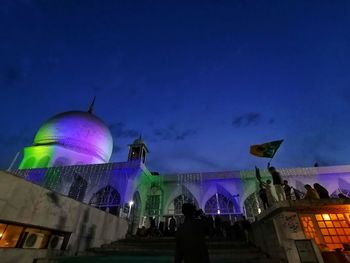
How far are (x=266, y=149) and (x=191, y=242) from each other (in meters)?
10.3

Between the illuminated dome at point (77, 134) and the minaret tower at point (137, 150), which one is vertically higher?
the illuminated dome at point (77, 134)

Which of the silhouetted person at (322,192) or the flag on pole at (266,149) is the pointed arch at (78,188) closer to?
the flag on pole at (266,149)

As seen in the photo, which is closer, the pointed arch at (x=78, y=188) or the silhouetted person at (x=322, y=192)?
the silhouetted person at (x=322, y=192)

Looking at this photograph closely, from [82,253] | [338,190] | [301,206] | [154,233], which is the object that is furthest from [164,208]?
[338,190]

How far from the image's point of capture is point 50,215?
738 cm

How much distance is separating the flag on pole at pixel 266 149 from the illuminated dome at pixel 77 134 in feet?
60.8

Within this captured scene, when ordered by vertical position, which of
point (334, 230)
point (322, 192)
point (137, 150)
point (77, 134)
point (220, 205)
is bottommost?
point (334, 230)

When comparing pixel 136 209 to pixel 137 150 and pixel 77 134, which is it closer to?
pixel 137 150

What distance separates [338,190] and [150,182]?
16.6m

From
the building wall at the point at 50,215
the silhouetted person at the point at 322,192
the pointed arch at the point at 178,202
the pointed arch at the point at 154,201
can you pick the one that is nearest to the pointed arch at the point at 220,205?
the pointed arch at the point at 178,202

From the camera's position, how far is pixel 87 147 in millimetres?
23578

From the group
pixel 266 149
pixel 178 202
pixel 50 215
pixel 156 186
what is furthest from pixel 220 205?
pixel 50 215

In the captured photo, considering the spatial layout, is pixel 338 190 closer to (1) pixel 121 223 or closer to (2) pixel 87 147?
(1) pixel 121 223

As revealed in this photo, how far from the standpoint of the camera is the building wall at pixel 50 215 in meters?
6.01
